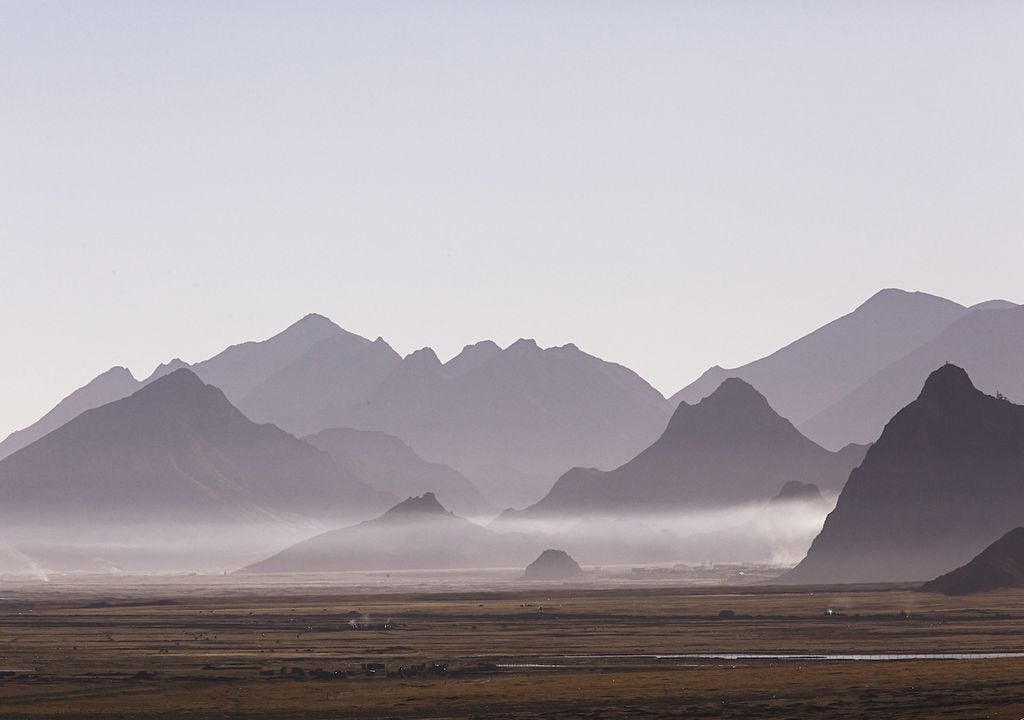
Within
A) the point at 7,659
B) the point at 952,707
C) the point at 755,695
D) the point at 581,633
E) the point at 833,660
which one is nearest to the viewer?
the point at 952,707

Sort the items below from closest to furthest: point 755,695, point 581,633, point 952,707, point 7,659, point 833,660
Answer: point 952,707 → point 755,695 → point 833,660 → point 7,659 → point 581,633

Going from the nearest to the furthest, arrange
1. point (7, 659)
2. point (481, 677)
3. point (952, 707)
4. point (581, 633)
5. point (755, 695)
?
1. point (952, 707)
2. point (755, 695)
3. point (481, 677)
4. point (7, 659)
5. point (581, 633)

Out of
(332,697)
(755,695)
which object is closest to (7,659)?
(332,697)

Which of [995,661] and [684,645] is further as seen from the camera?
[684,645]

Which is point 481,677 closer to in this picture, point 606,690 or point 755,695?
point 606,690

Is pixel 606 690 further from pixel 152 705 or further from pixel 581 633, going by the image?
pixel 581 633

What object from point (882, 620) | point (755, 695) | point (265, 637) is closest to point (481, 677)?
point (755, 695)

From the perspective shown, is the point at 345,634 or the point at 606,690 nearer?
the point at 606,690

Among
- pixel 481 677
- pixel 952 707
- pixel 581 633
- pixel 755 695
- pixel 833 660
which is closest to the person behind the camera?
pixel 952 707
